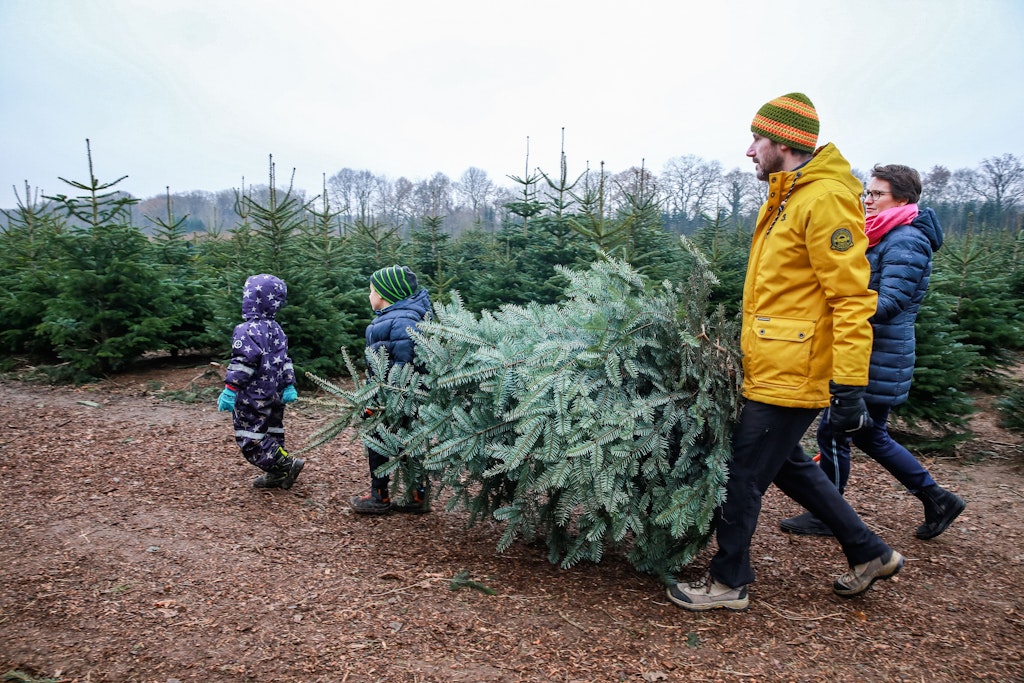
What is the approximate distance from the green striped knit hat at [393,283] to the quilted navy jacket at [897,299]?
2768mm

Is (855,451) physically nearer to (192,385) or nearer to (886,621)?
(886,621)

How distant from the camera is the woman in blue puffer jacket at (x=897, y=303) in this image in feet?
11.8

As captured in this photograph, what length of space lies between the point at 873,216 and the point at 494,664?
3.31 meters

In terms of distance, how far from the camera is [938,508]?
3.82 metres

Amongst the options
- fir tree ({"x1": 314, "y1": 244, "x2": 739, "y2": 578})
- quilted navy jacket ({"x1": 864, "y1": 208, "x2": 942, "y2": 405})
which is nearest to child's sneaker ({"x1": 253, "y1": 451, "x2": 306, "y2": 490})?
fir tree ({"x1": 314, "y1": 244, "x2": 739, "y2": 578})

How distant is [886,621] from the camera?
2963 millimetres

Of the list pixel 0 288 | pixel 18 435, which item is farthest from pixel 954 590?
pixel 0 288

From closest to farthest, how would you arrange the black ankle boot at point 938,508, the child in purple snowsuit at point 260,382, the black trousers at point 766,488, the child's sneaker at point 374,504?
the black trousers at point 766,488
the black ankle boot at point 938,508
the child's sneaker at point 374,504
the child in purple snowsuit at point 260,382

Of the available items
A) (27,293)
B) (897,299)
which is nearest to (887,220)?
(897,299)

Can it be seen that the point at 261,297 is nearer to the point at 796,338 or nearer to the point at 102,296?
the point at 796,338

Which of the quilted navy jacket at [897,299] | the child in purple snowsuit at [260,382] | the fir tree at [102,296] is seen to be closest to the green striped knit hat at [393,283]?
the child in purple snowsuit at [260,382]

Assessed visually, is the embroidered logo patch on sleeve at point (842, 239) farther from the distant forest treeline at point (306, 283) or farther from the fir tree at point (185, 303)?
the fir tree at point (185, 303)

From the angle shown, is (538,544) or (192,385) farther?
(192,385)

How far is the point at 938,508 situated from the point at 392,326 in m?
3.50
